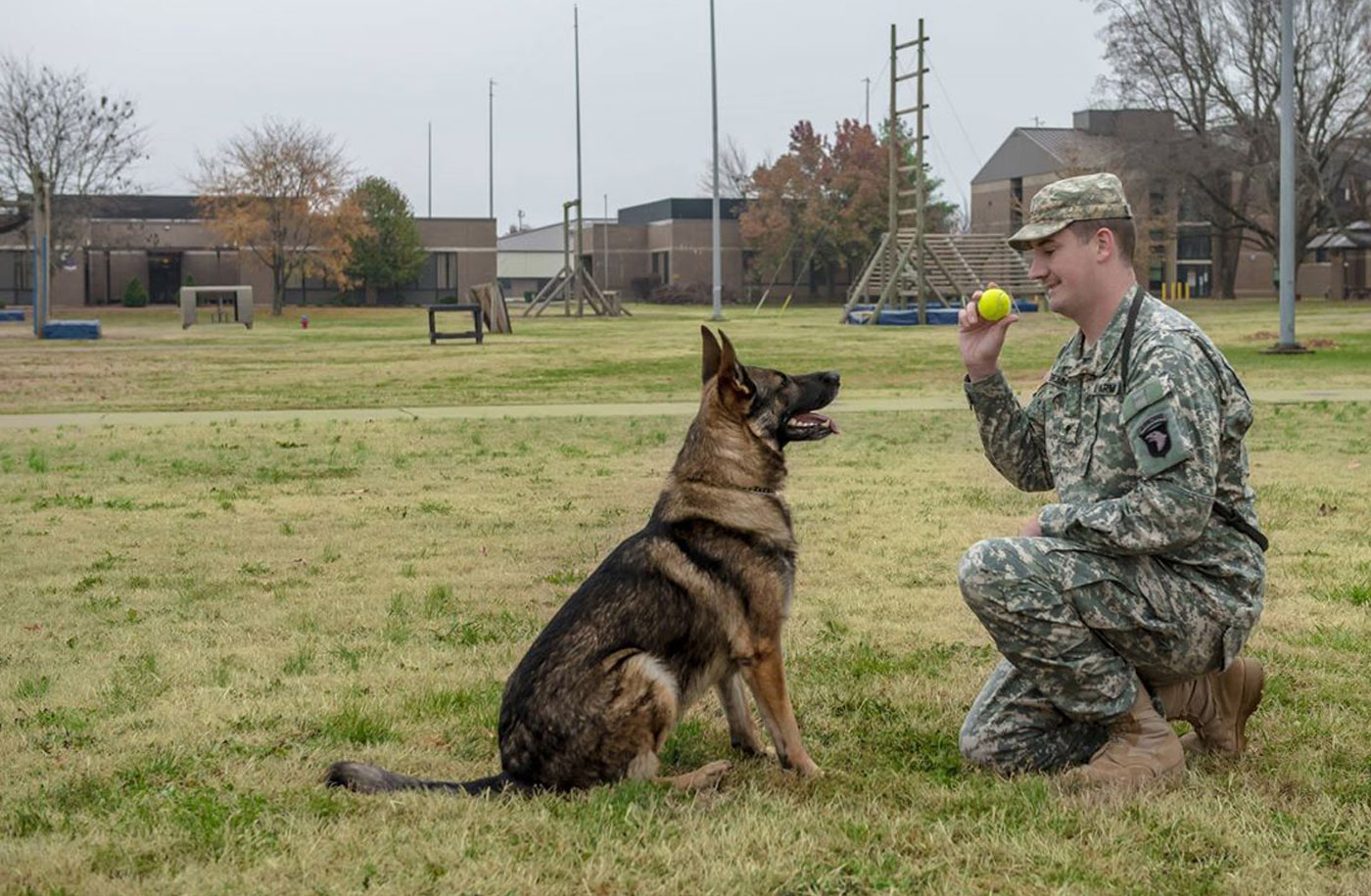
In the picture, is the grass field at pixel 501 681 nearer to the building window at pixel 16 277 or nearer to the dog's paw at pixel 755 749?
the dog's paw at pixel 755 749

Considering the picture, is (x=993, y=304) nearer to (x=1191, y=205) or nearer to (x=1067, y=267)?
(x=1067, y=267)

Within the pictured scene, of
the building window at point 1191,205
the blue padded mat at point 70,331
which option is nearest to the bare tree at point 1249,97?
the building window at point 1191,205

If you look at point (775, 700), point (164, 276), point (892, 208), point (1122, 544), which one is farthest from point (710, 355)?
point (164, 276)

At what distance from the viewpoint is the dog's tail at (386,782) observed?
4.26 metres

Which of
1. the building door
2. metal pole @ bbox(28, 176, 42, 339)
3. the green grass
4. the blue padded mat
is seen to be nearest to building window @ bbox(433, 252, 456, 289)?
the building door

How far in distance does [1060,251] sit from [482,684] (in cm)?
265

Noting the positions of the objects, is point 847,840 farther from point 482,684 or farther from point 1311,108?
point 1311,108

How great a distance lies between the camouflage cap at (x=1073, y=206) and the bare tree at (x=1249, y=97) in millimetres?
60088

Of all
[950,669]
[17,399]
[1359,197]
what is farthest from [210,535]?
[1359,197]

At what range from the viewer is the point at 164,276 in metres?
76.8

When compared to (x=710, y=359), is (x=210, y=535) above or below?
below

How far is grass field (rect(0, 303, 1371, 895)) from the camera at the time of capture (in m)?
3.73

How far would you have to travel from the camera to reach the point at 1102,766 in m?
4.40

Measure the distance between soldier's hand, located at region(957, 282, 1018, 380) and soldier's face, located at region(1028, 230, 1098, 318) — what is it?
0.25m
